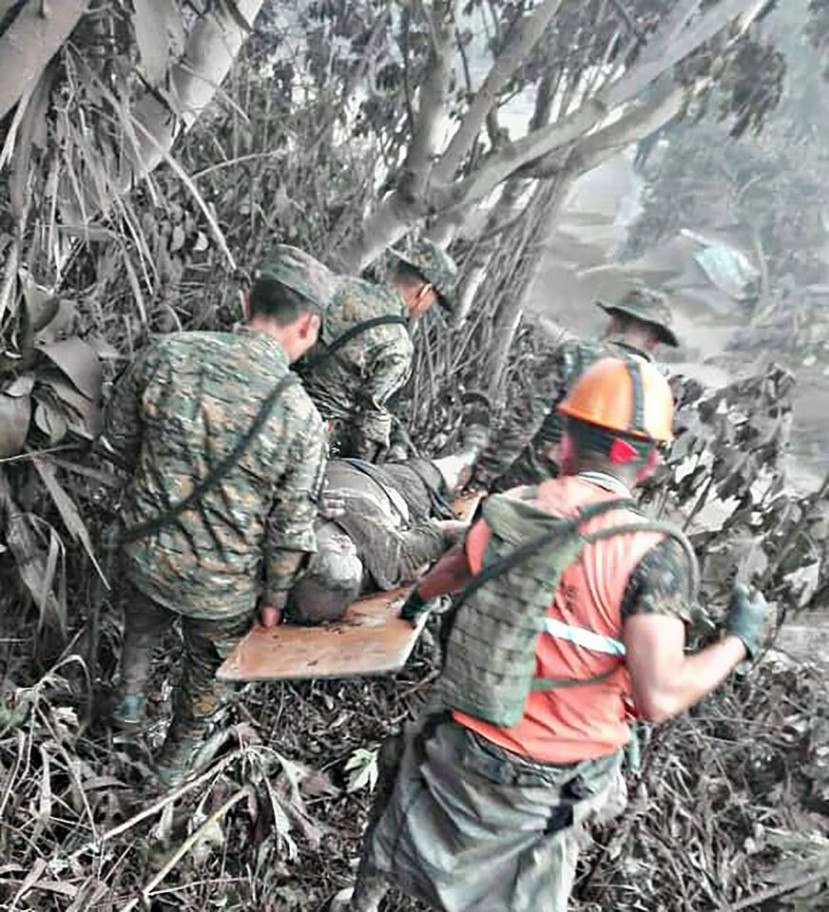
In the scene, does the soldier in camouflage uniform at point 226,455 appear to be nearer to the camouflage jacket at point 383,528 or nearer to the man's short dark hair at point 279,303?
the man's short dark hair at point 279,303

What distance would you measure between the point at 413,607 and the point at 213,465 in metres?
0.58

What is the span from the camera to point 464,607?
1.81 m

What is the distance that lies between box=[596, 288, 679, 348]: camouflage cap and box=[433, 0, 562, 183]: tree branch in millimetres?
1090

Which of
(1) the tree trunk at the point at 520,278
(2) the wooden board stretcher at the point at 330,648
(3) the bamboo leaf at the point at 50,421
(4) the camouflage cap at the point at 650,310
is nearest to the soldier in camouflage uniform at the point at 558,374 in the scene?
(4) the camouflage cap at the point at 650,310

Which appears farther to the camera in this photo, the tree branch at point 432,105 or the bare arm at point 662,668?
the tree branch at point 432,105

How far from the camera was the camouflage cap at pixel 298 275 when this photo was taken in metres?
2.26

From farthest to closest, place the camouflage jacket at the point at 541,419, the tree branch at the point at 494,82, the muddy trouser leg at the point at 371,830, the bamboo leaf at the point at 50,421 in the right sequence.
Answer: the tree branch at the point at 494,82, the camouflage jacket at the point at 541,419, the bamboo leaf at the point at 50,421, the muddy trouser leg at the point at 371,830

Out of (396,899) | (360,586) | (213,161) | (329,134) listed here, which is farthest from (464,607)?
(329,134)

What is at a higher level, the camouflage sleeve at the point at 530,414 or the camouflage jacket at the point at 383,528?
the camouflage sleeve at the point at 530,414

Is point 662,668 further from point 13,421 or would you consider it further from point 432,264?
point 432,264

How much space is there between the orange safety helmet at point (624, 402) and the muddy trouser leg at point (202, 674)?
1143 mm

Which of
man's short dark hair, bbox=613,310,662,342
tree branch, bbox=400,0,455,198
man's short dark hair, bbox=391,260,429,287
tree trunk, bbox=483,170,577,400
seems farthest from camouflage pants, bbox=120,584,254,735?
tree trunk, bbox=483,170,577,400

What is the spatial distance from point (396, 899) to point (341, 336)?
1745mm

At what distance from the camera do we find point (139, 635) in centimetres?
249
